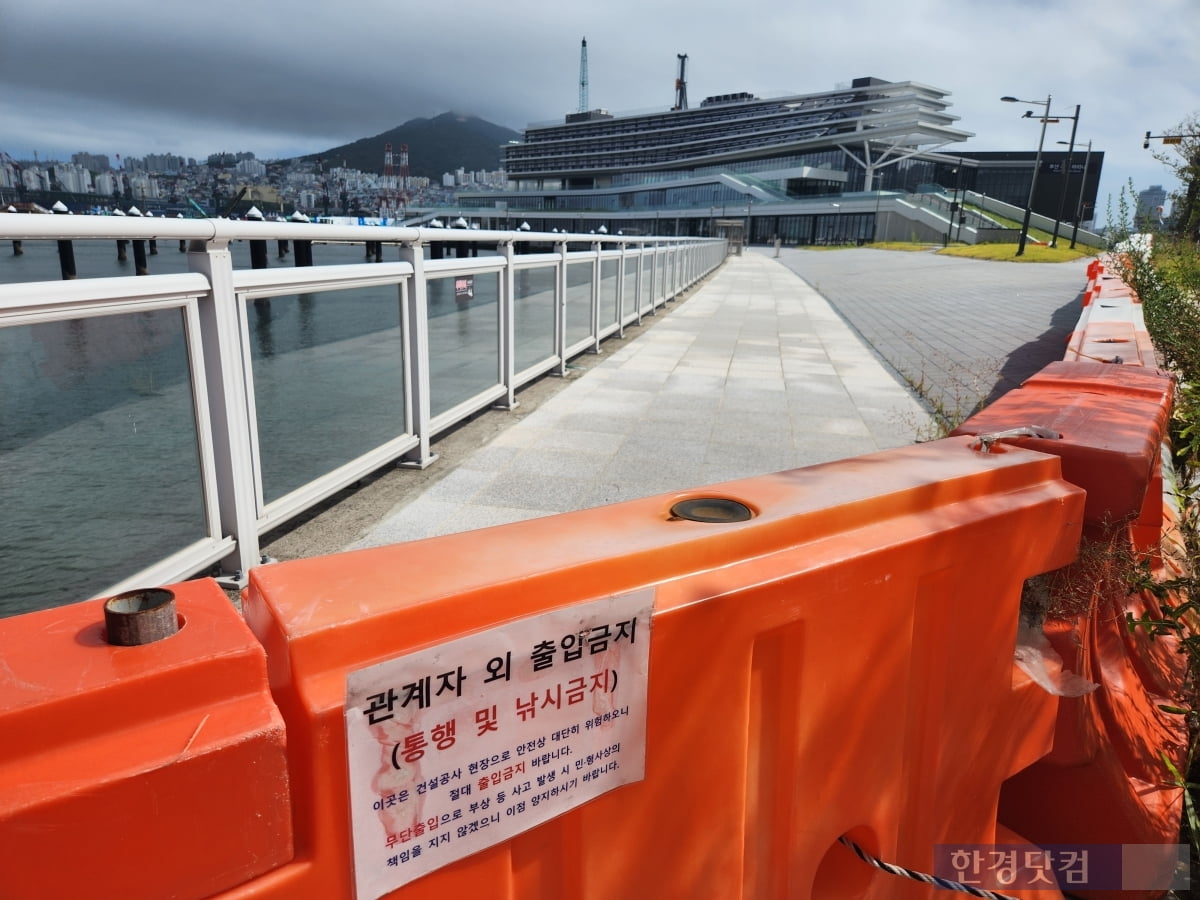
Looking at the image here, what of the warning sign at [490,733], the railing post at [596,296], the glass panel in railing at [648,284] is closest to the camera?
the warning sign at [490,733]

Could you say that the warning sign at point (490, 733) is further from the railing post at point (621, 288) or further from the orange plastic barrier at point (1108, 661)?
the railing post at point (621, 288)

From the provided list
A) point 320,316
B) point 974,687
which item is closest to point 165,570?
point 320,316

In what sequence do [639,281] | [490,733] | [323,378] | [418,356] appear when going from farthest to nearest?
1. [639,281]
2. [418,356]
3. [323,378]
4. [490,733]

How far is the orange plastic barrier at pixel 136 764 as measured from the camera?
88 cm

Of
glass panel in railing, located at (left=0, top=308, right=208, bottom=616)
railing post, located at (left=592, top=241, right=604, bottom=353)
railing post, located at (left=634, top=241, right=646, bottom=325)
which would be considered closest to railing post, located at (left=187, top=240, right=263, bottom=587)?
glass panel in railing, located at (left=0, top=308, right=208, bottom=616)

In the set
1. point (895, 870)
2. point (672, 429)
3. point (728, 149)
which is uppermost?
point (728, 149)

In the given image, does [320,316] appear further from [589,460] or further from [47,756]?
[47,756]

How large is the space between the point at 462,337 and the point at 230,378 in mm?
3071

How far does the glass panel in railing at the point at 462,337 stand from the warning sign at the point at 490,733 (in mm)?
4668

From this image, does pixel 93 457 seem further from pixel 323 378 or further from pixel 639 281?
pixel 639 281

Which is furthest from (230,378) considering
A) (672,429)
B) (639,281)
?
(639,281)

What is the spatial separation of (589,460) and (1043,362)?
24.6ft

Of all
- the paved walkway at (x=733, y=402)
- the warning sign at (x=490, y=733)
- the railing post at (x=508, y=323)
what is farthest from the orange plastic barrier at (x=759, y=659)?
the railing post at (x=508, y=323)

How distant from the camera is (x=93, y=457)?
3.31m
